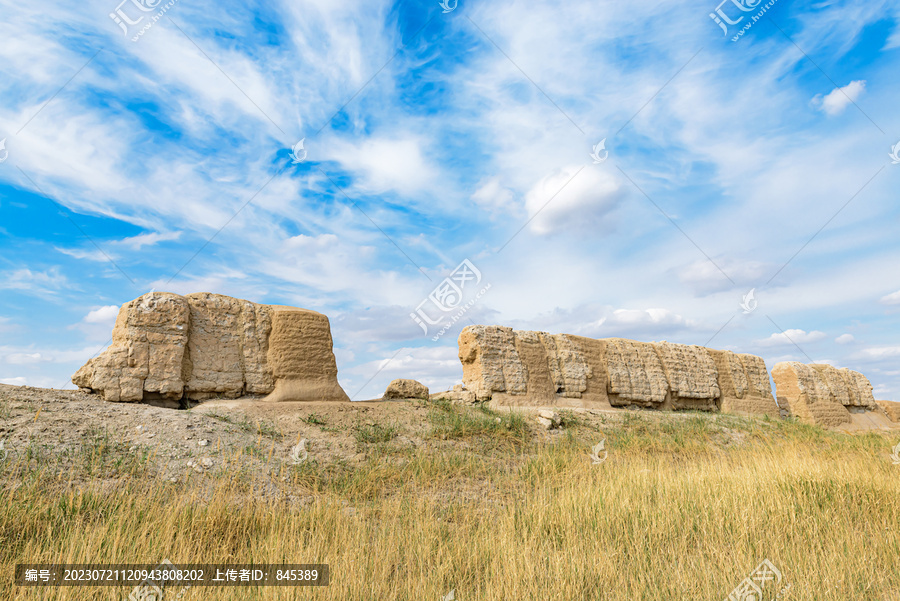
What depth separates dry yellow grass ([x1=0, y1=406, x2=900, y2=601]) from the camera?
3.89m

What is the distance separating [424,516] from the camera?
218 inches

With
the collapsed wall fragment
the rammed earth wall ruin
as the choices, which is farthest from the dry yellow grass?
the rammed earth wall ruin

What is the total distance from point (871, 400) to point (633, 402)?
14988 millimetres
